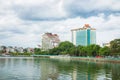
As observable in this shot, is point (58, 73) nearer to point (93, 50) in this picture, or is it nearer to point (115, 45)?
point (115, 45)

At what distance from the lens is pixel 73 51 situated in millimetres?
163875

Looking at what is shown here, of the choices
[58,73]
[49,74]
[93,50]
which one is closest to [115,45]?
[93,50]

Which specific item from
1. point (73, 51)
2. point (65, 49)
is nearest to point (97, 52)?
point (73, 51)

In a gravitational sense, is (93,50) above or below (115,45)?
below

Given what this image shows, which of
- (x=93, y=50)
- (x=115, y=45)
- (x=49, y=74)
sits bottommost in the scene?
(x=49, y=74)

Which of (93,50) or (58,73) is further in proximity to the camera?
(93,50)

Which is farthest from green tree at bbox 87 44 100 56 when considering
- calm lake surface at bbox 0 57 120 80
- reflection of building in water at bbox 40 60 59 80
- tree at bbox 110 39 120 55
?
reflection of building in water at bbox 40 60 59 80

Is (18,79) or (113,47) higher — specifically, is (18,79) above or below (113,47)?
below

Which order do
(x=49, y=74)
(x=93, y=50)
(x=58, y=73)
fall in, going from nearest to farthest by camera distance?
(x=49, y=74) → (x=58, y=73) → (x=93, y=50)

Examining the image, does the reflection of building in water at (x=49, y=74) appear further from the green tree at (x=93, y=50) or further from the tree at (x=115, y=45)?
the green tree at (x=93, y=50)

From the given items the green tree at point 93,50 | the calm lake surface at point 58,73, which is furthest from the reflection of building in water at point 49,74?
the green tree at point 93,50

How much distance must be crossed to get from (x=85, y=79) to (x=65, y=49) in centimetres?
16330

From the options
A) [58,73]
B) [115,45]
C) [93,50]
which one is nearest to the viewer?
[58,73]

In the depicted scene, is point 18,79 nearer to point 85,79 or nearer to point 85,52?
point 85,79
